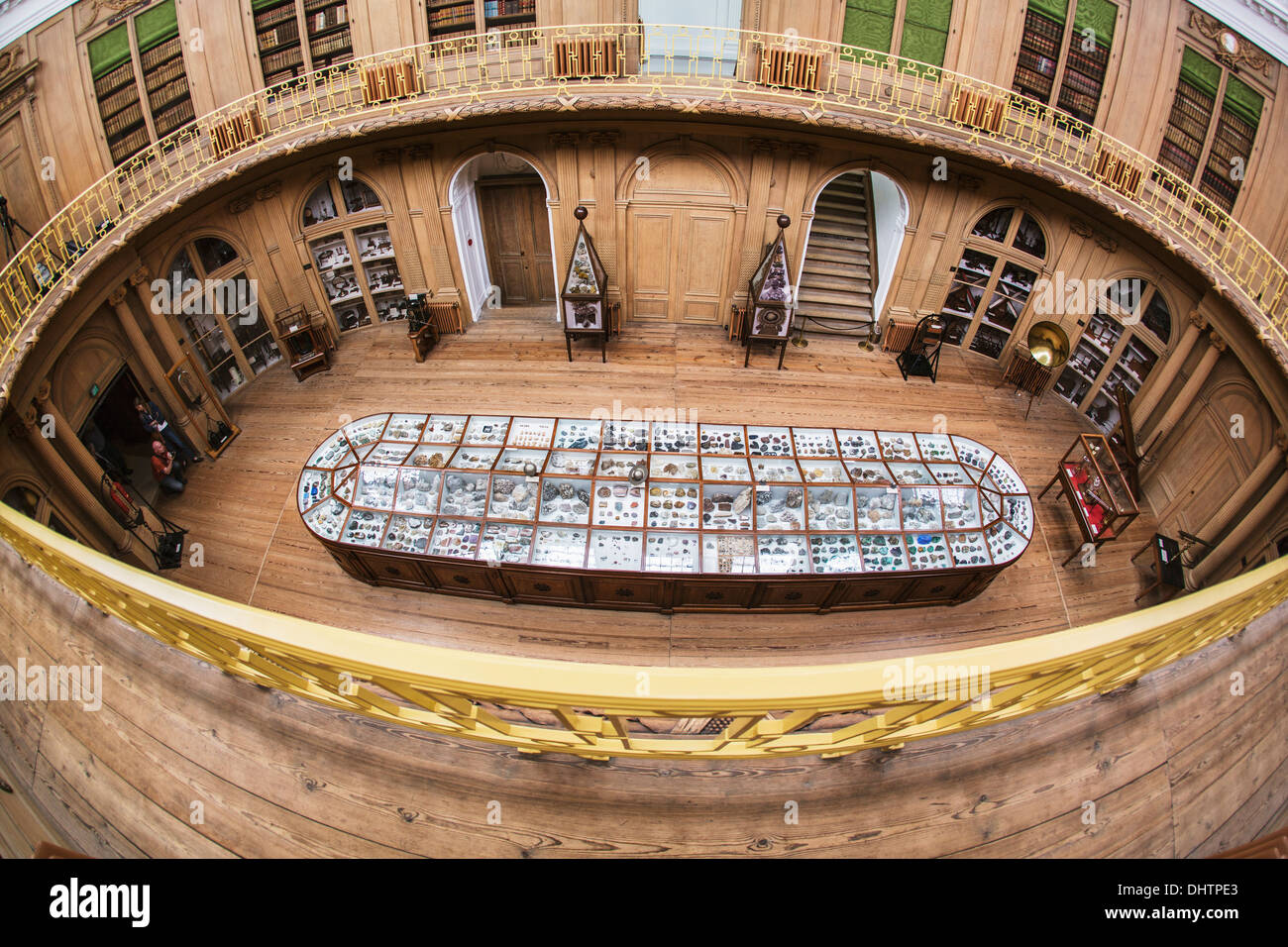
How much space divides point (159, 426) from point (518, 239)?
6.77 metres

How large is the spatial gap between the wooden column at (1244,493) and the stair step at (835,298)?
6114mm

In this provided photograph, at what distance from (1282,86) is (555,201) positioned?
9.70 m

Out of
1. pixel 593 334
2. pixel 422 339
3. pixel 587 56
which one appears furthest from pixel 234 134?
pixel 593 334

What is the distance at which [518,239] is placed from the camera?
41.2 ft

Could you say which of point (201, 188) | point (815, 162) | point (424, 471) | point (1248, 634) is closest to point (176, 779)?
point (424, 471)

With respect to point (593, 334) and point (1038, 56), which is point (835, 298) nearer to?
point (1038, 56)

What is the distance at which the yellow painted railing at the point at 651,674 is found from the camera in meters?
3.25

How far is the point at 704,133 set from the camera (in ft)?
33.6

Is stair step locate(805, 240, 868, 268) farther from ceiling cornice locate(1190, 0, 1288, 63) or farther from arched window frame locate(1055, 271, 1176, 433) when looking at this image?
ceiling cornice locate(1190, 0, 1288, 63)

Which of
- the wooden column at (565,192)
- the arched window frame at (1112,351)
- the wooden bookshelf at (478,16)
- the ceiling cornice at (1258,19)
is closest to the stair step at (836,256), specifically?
the arched window frame at (1112,351)

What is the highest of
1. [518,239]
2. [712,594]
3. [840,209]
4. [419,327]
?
[840,209]

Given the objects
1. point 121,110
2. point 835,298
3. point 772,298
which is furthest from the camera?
point 835,298

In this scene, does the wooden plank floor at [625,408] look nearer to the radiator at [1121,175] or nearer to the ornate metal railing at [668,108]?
the ornate metal railing at [668,108]

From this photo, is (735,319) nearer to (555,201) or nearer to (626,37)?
(555,201)
